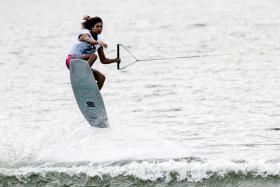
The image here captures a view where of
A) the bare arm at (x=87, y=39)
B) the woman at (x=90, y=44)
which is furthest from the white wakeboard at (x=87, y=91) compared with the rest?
the bare arm at (x=87, y=39)

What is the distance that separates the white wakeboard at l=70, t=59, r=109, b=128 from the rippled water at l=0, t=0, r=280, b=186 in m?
0.70

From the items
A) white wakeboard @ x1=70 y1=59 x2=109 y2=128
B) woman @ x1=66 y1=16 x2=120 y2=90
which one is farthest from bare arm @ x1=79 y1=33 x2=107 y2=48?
white wakeboard @ x1=70 y1=59 x2=109 y2=128

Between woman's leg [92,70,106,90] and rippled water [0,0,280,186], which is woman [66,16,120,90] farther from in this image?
rippled water [0,0,280,186]

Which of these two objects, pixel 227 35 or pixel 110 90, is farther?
pixel 227 35

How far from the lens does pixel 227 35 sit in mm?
39531

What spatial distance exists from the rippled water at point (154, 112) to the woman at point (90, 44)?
1712 millimetres

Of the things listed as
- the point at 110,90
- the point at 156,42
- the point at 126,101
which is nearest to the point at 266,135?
the point at 126,101

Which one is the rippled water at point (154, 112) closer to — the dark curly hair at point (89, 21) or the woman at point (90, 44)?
the woman at point (90, 44)

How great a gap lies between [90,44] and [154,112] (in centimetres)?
658

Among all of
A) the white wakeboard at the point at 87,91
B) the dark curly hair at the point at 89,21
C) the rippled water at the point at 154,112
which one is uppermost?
the dark curly hair at the point at 89,21

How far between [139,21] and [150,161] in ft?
107

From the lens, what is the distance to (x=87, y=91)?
1620 cm

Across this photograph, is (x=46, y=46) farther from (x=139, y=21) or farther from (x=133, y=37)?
(x=139, y=21)

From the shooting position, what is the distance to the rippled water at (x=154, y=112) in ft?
50.4
